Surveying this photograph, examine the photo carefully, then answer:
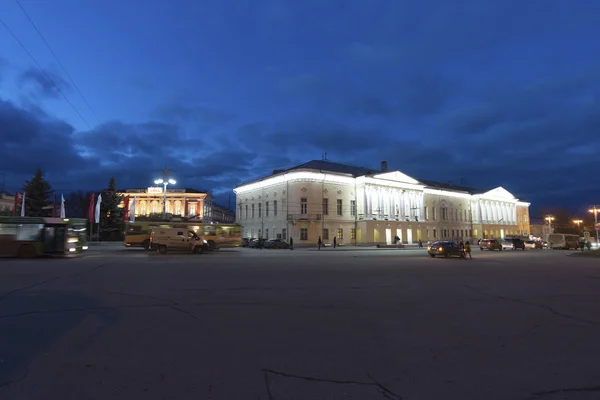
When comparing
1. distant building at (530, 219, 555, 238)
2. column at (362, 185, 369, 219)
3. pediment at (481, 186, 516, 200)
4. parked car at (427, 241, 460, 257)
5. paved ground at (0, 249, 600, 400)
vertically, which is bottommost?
paved ground at (0, 249, 600, 400)

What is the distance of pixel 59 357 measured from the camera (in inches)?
213

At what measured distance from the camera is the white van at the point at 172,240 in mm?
34750

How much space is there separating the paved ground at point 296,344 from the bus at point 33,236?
18.2 metres

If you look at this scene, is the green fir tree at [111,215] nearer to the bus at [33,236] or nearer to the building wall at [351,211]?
the building wall at [351,211]

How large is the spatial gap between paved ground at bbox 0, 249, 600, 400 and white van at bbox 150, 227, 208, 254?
76.7ft

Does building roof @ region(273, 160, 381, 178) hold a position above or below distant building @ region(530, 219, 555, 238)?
above

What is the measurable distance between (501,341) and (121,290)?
10.1 metres

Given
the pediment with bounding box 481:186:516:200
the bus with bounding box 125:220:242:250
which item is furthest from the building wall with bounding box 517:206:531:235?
the bus with bounding box 125:220:242:250

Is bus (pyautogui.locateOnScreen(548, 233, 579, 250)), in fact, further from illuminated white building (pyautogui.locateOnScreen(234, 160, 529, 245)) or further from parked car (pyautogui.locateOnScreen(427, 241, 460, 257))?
parked car (pyautogui.locateOnScreen(427, 241, 460, 257))

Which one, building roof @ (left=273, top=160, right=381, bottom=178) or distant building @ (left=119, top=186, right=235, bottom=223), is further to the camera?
distant building @ (left=119, top=186, right=235, bottom=223)

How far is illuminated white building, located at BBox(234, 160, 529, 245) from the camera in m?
63.6

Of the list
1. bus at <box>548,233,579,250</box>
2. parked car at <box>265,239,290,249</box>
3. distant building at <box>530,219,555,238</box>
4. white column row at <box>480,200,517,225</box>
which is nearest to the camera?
parked car at <box>265,239,290,249</box>

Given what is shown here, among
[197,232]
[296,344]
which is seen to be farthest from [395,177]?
[296,344]

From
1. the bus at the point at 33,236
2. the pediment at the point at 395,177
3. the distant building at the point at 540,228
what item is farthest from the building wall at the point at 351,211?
the distant building at the point at 540,228
